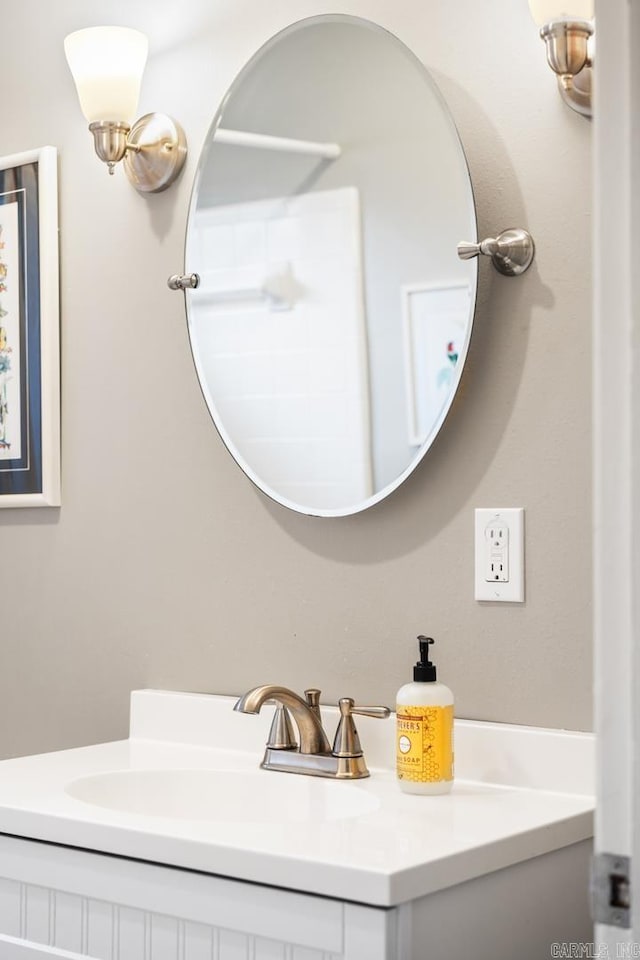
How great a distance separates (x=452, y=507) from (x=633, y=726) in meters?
0.70

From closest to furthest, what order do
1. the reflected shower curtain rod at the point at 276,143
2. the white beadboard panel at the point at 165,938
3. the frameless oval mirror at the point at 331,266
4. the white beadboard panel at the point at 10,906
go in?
the white beadboard panel at the point at 165,938, the white beadboard panel at the point at 10,906, the frameless oval mirror at the point at 331,266, the reflected shower curtain rod at the point at 276,143

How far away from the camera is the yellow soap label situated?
1.36 metres

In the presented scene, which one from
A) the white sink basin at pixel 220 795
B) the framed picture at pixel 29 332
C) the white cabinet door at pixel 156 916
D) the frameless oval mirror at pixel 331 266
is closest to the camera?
the white cabinet door at pixel 156 916

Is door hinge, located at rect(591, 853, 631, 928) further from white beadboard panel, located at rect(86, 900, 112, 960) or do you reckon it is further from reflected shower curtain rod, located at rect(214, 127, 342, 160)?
reflected shower curtain rod, located at rect(214, 127, 342, 160)

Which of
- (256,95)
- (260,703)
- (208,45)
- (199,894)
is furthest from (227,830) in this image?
(208,45)

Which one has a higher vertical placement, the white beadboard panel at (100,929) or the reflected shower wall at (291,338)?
the reflected shower wall at (291,338)

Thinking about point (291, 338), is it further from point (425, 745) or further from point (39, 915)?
point (39, 915)

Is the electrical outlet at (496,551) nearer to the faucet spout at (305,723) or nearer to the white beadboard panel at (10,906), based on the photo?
the faucet spout at (305,723)

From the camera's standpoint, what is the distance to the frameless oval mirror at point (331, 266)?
153 cm

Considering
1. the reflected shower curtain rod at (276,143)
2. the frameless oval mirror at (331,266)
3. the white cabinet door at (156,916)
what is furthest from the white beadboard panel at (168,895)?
the reflected shower curtain rod at (276,143)

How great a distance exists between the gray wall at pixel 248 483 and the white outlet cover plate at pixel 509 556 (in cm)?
1

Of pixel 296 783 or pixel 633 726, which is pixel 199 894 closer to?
pixel 296 783

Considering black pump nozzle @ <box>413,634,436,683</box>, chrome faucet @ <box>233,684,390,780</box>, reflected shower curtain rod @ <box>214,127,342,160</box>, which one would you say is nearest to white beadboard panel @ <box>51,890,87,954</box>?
chrome faucet @ <box>233,684,390,780</box>

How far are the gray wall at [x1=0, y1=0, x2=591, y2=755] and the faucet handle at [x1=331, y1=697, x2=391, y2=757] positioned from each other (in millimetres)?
97
